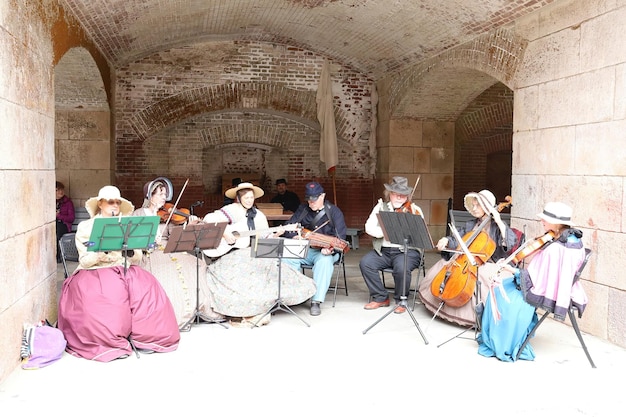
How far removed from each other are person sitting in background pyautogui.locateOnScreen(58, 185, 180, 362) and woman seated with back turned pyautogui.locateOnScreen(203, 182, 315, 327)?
2.46 ft

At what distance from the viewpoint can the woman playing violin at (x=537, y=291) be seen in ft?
14.4

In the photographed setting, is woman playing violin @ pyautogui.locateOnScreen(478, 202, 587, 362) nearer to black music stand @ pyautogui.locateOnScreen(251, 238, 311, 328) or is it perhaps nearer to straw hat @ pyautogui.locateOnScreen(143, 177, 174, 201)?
black music stand @ pyautogui.locateOnScreen(251, 238, 311, 328)

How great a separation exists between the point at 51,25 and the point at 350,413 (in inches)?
158

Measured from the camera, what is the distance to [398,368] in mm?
4547

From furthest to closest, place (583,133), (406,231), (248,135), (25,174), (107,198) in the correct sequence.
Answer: (248,135), (583,133), (406,231), (107,198), (25,174)

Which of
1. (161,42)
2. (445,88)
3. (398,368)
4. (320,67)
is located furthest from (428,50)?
(398,368)

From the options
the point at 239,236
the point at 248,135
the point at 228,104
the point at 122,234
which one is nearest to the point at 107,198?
the point at 122,234

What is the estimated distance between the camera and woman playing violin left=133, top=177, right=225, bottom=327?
5.55 m

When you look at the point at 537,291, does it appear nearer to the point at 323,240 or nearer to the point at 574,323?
the point at 574,323

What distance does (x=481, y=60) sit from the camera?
7395mm

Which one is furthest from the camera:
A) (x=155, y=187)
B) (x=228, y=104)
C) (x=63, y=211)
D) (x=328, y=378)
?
(x=228, y=104)

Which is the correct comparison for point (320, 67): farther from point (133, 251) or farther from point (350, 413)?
point (350, 413)

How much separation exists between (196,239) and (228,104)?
583 centimetres

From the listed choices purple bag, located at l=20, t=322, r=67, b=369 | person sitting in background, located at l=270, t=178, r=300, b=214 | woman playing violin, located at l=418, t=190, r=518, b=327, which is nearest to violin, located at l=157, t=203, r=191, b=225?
purple bag, located at l=20, t=322, r=67, b=369
